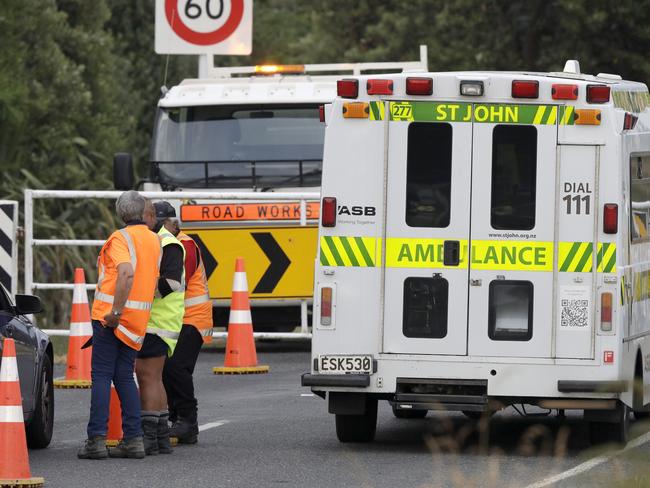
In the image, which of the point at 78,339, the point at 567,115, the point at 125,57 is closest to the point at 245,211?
the point at 78,339

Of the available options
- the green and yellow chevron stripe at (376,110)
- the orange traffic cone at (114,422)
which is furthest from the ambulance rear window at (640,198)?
the orange traffic cone at (114,422)

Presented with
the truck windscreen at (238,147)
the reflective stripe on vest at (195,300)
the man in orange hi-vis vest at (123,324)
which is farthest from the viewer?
the truck windscreen at (238,147)

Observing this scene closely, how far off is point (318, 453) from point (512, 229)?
74.0 inches

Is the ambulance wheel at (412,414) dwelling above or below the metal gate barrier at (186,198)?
below

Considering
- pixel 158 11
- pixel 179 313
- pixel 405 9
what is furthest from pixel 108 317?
pixel 405 9

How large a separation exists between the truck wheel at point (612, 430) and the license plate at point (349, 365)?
59.6 inches

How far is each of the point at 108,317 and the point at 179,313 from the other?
2.29 feet

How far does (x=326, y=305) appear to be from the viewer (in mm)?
11180

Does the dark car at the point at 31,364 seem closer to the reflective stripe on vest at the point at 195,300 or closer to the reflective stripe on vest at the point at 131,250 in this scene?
the reflective stripe on vest at the point at 131,250

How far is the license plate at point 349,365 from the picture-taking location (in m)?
11.1

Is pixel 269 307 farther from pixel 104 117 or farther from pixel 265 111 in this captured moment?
pixel 104 117

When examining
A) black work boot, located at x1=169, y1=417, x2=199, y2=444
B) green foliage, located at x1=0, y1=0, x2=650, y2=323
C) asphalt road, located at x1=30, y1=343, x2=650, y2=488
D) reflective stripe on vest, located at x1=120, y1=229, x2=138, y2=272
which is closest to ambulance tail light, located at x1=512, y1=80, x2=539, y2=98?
asphalt road, located at x1=30, y1=343, x2=650, y2=488

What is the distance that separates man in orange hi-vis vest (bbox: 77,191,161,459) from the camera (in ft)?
34.7

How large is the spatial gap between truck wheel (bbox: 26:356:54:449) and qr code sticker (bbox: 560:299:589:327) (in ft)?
11.0
